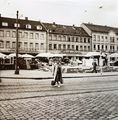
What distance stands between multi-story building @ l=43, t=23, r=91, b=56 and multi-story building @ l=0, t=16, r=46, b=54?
2379 mm

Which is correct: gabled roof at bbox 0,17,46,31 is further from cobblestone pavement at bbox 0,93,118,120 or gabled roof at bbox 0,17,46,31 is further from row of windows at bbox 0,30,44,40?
cobblestone pavement at bbox 0,93,118,120

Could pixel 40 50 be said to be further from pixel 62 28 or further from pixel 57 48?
pixel 62 28

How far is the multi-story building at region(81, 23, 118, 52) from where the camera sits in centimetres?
8194

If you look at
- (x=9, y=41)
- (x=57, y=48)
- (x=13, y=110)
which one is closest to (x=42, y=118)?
(x=13, y=110)

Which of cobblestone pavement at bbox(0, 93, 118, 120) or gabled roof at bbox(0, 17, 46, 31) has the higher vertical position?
gabled roof at bbox(0, 17, 46, 31)

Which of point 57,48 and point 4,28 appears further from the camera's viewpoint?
point 57,48

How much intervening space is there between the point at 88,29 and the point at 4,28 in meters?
25.8

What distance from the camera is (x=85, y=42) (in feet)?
262

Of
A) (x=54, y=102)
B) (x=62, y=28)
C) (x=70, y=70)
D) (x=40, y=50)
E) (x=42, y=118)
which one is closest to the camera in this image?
(x=42, y=118)

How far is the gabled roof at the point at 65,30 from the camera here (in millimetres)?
73125

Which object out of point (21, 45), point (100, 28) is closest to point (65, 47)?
point (21, 45)

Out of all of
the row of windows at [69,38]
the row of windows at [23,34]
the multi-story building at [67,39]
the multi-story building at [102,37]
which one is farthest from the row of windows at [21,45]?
the multi-story building at [102,37]

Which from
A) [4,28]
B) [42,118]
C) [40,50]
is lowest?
[42,118]

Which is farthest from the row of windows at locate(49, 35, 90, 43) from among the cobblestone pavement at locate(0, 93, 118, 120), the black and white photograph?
the cobblestone pavement at locate(0, 93, 118, 120)
